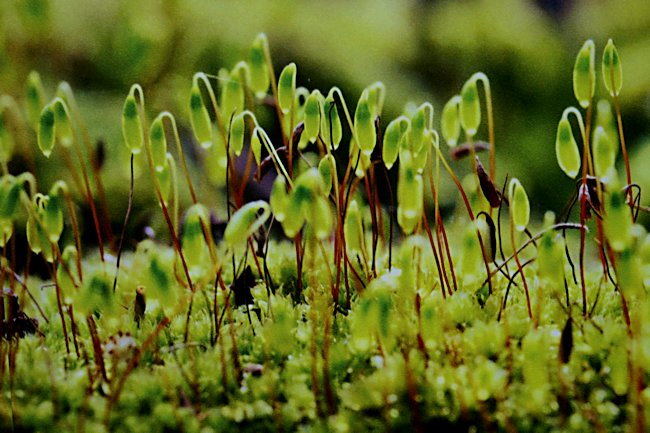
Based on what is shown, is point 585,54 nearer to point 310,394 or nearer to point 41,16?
point 310,394

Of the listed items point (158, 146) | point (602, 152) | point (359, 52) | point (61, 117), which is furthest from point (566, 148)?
point (359, 52)

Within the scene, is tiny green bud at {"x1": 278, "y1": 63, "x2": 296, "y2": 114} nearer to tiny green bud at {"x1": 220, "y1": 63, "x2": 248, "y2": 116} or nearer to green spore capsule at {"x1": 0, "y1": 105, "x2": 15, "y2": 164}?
tiny green bud at {"x1": 220, "y1": 63, "x2": 248, "y2": 116}

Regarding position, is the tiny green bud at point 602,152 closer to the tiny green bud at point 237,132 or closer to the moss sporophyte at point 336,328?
the moss sporophyte at point 336,328

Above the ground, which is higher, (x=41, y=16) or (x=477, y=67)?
(x=477, y=67)

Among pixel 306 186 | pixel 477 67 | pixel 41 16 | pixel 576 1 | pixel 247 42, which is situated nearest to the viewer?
pixel 306 186

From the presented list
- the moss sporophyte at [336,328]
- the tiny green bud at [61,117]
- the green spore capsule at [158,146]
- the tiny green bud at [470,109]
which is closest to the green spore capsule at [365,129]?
the moss sporophyte at [336,328]

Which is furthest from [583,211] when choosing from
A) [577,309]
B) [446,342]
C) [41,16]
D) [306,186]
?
[41,16]

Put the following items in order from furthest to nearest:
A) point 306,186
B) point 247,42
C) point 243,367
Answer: point 247,42
point 243,367
point 306,186

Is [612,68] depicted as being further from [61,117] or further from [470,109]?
[61,117]
